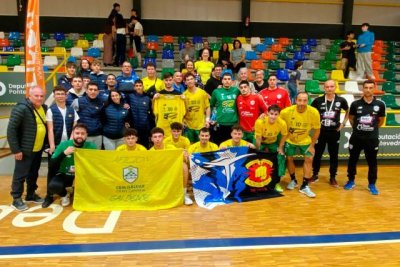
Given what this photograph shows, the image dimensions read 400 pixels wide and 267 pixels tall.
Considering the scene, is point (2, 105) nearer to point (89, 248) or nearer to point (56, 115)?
point (56, 115)

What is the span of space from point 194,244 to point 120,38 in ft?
27.6

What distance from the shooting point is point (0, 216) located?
4977 mm

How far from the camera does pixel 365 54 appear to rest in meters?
12.2

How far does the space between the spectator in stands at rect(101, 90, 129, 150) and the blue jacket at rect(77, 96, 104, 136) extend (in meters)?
0.10

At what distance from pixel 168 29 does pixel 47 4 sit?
4.88 meters

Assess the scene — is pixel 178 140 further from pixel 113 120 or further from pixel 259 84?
pixel 259 84

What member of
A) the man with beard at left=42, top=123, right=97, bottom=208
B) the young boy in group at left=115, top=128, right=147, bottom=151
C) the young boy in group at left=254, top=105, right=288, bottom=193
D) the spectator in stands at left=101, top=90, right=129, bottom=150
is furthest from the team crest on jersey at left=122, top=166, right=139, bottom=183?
the young boy in group at left=254, top=105, right=288, bottom=193

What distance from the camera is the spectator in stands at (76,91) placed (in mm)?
5888

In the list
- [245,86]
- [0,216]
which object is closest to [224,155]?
[245,86]

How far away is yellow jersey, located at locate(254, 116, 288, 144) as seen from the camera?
584cm

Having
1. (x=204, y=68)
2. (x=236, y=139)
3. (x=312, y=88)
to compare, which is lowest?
(x=236, y=139)

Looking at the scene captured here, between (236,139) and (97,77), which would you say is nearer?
(236,139)

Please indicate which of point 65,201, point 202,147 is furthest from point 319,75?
point 65,201

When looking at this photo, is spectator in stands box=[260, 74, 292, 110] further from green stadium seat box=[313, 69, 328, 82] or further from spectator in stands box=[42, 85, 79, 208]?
green stadium seat box=[313, 69, 328, 82]
